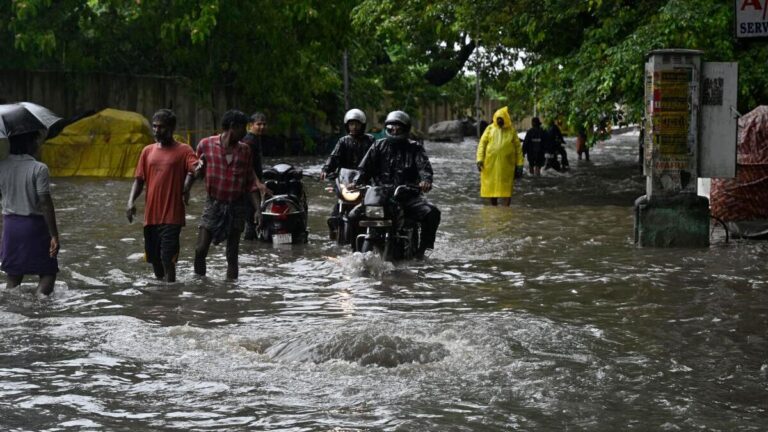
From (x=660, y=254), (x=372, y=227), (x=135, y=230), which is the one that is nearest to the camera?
(x=372, y=227)

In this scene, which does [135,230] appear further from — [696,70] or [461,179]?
[461,179]

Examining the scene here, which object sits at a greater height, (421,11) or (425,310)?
(421,11)

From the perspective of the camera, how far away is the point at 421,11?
2402 centimetres

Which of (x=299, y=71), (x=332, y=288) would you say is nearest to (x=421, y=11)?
(x=299, y=71)

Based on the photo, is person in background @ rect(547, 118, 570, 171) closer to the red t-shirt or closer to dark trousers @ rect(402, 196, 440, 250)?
dark trousers @ rect(402, 196, 440, 250)

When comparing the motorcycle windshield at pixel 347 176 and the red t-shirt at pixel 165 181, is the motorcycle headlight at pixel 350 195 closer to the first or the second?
the motorcycle windshield at pixel 347 176

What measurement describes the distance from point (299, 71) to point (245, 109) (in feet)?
7.31

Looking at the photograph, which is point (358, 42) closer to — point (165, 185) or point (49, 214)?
point (165, 185)

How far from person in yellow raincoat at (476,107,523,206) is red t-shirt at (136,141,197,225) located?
31.4 ft

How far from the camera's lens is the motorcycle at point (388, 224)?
12438 millimetres

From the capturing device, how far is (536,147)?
30281mm

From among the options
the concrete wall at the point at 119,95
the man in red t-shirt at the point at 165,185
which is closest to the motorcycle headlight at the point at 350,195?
the man in red t-shirt at the point at 165,185

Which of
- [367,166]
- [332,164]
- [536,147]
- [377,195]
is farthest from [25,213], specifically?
[536,147]

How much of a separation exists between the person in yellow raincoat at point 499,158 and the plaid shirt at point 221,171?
905 centimetres
